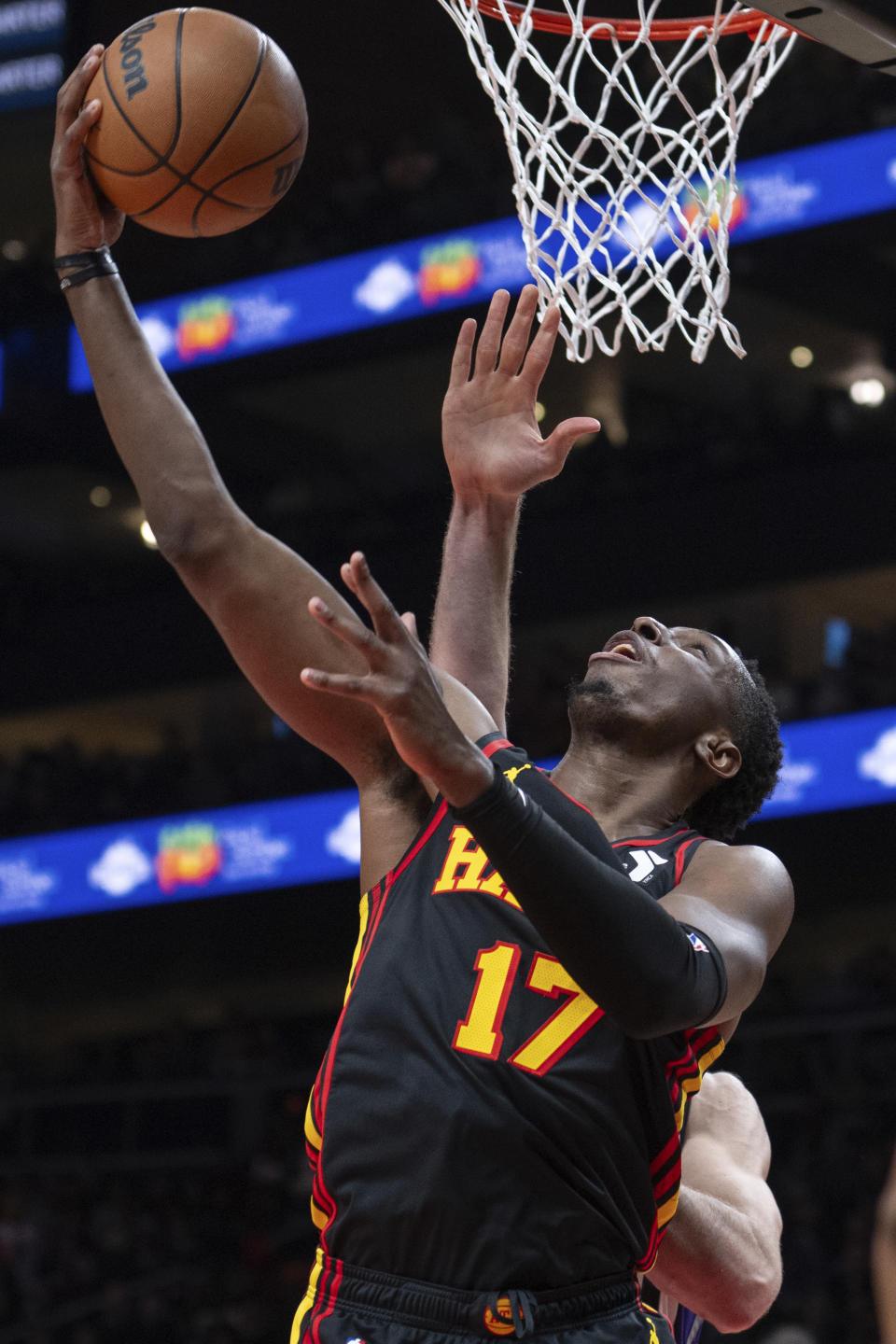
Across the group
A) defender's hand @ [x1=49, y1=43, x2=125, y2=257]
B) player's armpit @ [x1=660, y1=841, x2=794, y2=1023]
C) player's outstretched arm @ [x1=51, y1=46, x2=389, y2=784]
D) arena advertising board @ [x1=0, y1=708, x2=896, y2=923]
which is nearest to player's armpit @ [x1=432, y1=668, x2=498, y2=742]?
player's outstretched arm @ [x1=51, y1=46, x2=389, y2=784]

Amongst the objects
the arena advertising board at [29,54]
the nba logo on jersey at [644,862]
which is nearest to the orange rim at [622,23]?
the nba logo on jersey at [644,862]

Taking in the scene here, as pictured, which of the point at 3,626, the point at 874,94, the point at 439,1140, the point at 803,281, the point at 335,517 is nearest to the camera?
the point at 439,1140

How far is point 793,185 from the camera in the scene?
12.5 meters

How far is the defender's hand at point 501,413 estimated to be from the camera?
9.93 ft

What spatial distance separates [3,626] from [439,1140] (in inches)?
611

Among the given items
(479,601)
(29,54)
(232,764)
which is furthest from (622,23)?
(29,54)

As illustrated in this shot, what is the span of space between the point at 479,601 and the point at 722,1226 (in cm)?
114

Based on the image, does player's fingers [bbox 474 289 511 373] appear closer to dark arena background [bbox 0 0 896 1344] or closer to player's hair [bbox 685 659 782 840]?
player's hair [bbox 685 659 782 840]

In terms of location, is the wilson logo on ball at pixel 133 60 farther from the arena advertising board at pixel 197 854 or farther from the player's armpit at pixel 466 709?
the arena advertising board at pixel 197 854

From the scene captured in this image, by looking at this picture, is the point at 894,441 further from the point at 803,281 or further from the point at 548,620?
the point at 548,620

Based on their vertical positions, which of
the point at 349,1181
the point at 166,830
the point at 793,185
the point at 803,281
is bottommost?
the point at 166,830

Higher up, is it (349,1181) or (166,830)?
(349,1181)

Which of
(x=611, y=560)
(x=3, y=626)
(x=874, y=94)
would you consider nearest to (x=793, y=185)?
(x=874, y=94)

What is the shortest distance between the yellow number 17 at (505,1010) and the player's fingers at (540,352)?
1.16m
